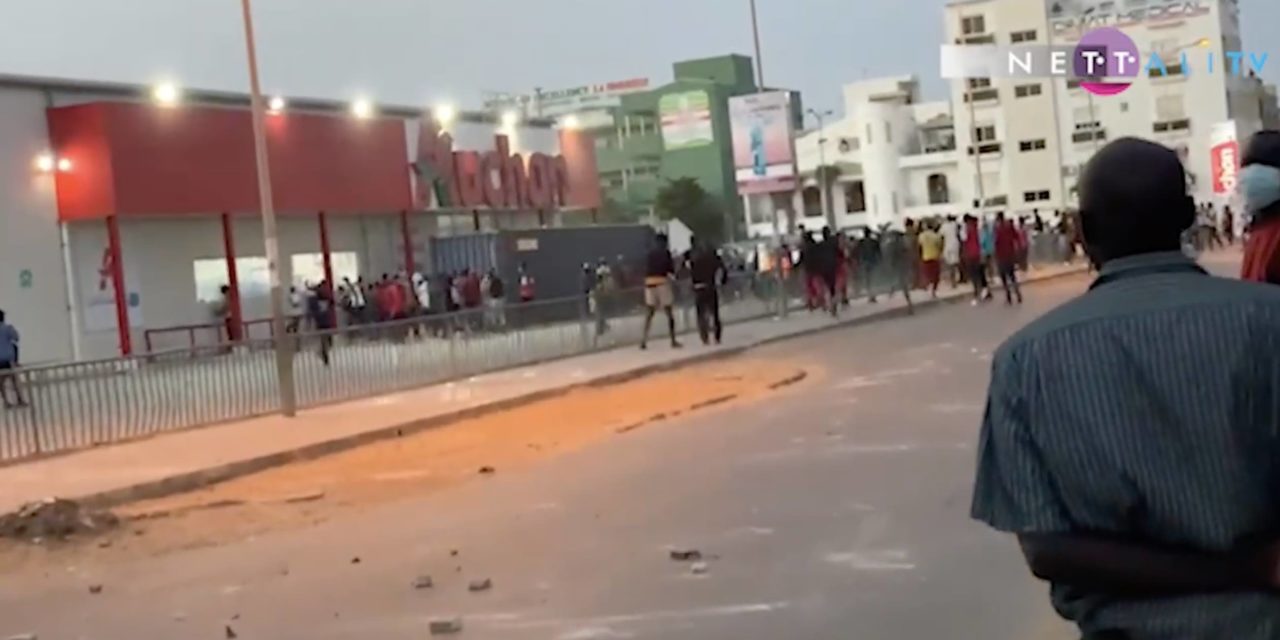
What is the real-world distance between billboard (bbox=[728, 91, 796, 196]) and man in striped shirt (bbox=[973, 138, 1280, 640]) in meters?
33.2

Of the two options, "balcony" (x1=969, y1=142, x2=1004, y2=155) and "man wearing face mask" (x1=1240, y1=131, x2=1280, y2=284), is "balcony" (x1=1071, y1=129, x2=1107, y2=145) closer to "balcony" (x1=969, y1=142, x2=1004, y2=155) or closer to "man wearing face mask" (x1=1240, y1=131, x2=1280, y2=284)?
"balcony" (x1=969, y1=142, x2=1004, y2=155)

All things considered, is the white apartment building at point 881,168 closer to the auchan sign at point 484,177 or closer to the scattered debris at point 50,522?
the auchan sign at point 484,177

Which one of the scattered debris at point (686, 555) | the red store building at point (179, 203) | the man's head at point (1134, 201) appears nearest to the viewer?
the man's head at point (1134, 201)

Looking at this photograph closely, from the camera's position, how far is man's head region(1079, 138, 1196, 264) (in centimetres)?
276

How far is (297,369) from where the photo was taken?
21.3 m

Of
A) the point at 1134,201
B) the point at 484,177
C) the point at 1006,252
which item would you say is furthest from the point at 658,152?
the point at 1134,201

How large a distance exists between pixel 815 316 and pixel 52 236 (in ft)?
57.5

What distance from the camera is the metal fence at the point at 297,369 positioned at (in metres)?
17.4

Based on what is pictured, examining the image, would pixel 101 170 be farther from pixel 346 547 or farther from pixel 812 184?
pixel 812 184

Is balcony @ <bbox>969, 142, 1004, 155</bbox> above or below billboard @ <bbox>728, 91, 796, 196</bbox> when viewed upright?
above

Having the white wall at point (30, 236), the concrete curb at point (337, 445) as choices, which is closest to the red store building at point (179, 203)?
the white wall at point (30, 236)

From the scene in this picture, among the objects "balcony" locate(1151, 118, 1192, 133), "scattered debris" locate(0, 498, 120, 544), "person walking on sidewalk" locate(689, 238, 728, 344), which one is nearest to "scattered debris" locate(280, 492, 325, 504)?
"scattered debris" locate(0, 498, 120, 544)

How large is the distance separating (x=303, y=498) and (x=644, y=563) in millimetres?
4956

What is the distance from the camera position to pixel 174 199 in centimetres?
4016
